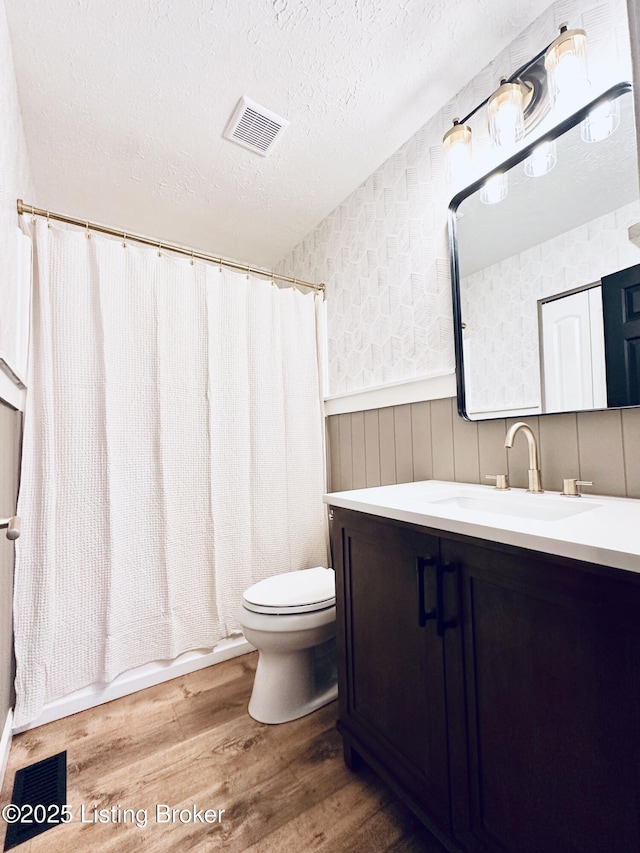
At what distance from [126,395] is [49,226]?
0.69 metres

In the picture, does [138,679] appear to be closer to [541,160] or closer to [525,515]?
[525,515]

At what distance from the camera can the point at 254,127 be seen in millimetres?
1546

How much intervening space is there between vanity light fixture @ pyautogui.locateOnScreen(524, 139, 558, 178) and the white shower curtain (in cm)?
121

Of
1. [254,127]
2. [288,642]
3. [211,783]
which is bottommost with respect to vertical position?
[211,783]

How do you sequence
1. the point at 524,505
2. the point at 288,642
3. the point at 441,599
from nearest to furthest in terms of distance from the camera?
Result: 1. the point at 441,599
2. the point at 524,505
3. the point at 288,642

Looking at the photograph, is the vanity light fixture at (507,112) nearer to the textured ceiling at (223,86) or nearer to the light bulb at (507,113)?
the light bulb at (507,113)

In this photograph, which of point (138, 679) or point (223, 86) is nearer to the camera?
point (223, 86)

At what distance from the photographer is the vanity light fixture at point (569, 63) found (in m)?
1.04

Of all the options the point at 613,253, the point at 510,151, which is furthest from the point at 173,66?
the point at 613,253

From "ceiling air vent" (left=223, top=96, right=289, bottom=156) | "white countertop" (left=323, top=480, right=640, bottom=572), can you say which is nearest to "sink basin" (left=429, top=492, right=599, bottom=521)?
"white countertop" (left=323, top=480, right=640, bottom=572)

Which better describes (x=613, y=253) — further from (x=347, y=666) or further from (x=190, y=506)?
(x=190, y=506)

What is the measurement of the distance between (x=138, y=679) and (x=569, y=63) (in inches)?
101

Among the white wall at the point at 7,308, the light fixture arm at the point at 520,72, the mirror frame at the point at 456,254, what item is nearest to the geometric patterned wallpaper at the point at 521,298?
the mirror frame at the point at 456,254

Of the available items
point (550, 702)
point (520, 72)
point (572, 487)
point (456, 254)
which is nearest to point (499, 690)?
point (550, 702)
